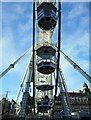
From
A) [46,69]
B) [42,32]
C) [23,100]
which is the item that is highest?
[42,32]

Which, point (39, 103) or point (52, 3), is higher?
point (52, 3)

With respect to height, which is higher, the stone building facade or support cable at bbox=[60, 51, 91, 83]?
support cable at bbox=[60, 51, 91, 83]

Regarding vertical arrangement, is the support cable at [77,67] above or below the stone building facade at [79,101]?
above

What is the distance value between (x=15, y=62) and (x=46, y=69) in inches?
306

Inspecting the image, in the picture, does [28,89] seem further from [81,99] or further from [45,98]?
[81,99]

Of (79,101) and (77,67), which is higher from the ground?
(77,67)

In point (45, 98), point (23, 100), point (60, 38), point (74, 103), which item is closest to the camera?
point (60, 38)

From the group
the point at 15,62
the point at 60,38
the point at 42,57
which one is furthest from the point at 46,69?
the point at 60,38

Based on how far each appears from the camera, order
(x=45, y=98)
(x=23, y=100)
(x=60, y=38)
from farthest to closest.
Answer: (x=45, y=98)
(x=23, y=100)
(x=60, y=38)

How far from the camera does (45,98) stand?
63344 millimetres

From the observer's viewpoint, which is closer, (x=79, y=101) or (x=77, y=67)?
(x=77, y=67)

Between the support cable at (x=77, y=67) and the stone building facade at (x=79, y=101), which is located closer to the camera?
the support cable at (x=77, y=67)

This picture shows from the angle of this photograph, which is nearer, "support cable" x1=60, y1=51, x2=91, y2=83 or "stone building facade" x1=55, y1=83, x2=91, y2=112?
"support cable" x1=60, y1=51, x2=91, y2=83

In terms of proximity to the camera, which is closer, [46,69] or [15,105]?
[46,69]
